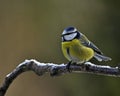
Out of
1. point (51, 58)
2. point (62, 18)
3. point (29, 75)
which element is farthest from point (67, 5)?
point (29, 75)

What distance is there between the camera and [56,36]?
80.6 inches

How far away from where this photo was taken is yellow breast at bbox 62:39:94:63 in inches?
29.9

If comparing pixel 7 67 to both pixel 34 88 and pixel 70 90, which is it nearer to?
pixel 34 88

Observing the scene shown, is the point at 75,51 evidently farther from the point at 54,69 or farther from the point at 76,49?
the point at 54,69

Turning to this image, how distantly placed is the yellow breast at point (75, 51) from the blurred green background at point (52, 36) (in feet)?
3.91

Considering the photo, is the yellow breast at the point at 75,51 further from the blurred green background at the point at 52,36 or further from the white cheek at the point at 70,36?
the blurred green background at the point at 52,36

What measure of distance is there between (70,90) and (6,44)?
47 centimetres

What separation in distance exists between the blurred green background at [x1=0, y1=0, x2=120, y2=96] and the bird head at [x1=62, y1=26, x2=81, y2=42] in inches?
47.3

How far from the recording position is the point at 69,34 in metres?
0.75


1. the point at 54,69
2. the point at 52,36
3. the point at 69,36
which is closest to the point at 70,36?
the point at 69,36

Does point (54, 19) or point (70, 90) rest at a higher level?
point (54, 19)

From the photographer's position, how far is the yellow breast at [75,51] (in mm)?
760

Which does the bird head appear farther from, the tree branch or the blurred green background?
the blurred green background

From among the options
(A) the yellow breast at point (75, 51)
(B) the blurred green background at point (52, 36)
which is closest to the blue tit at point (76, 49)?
(A) the yellow breast at point (75, 51)
